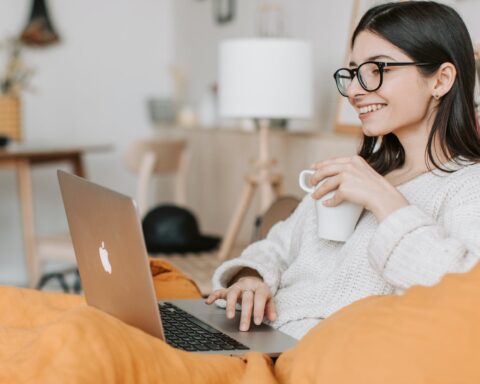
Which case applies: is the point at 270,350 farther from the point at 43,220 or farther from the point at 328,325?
the point at 43,220

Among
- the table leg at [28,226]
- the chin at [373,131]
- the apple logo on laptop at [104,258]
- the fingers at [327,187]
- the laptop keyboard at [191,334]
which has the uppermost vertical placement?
the chin at [373,131]

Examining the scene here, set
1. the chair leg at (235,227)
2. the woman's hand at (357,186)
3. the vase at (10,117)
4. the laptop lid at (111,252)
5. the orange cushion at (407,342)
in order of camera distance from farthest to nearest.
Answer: the vase at (10,117)
the chair leg at (235,227)
the woman's hand at (357,186)
the laptop lid at (111,252)
the orange cushion at (407,342)

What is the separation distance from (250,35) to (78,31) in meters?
1.59

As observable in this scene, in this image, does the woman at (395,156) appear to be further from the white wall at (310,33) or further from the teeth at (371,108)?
the white wall at (310,33)

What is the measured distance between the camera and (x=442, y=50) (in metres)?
1.40

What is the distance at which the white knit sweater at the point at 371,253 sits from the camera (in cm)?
117

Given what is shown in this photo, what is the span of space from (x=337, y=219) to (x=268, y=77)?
1.30 metres

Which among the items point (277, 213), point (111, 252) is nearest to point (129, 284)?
point (111, 252)

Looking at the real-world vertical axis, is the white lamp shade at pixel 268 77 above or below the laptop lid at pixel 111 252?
above

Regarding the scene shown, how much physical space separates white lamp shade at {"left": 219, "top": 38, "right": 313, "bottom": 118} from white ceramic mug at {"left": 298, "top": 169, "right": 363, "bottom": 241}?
1.25 m

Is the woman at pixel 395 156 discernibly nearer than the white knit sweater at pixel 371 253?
No

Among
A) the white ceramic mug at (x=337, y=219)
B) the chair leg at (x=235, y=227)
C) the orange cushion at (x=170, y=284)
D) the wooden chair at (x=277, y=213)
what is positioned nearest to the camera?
the white ceramic mug at (x=337, y=219)

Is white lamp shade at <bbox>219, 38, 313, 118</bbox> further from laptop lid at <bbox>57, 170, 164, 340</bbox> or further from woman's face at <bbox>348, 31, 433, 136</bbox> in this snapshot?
laptop lid at <bbox>57, 170, 164, 340</bbox>

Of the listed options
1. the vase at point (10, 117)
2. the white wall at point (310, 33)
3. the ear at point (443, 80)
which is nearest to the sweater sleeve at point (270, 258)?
the ear at point (443, 80)
